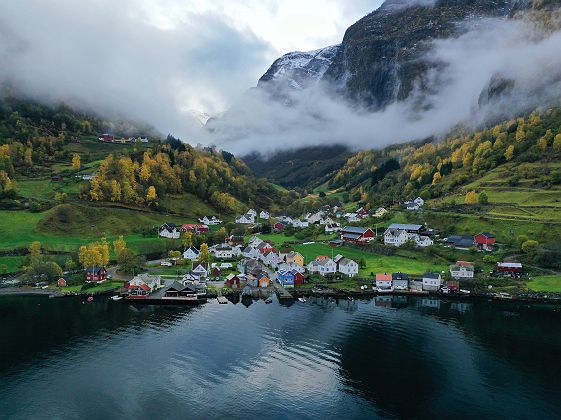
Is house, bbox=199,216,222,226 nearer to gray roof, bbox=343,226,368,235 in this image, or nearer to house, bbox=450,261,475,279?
gray roof, bbox=343,226,368,235

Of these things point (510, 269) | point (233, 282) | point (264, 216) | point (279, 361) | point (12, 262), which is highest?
point (264, 216)

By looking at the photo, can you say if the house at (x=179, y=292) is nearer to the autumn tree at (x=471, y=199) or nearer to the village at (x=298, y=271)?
the village at (x=298, y=271)

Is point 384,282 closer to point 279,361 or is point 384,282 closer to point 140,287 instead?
point 279,361

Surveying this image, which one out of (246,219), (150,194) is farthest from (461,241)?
(150,194)

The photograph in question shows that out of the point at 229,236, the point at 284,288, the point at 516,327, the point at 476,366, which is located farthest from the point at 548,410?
the point at 229,236

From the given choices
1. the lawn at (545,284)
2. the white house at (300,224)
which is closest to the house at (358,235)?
the white house at (300,224)

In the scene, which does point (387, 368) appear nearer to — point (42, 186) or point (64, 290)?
point (64, 290)
